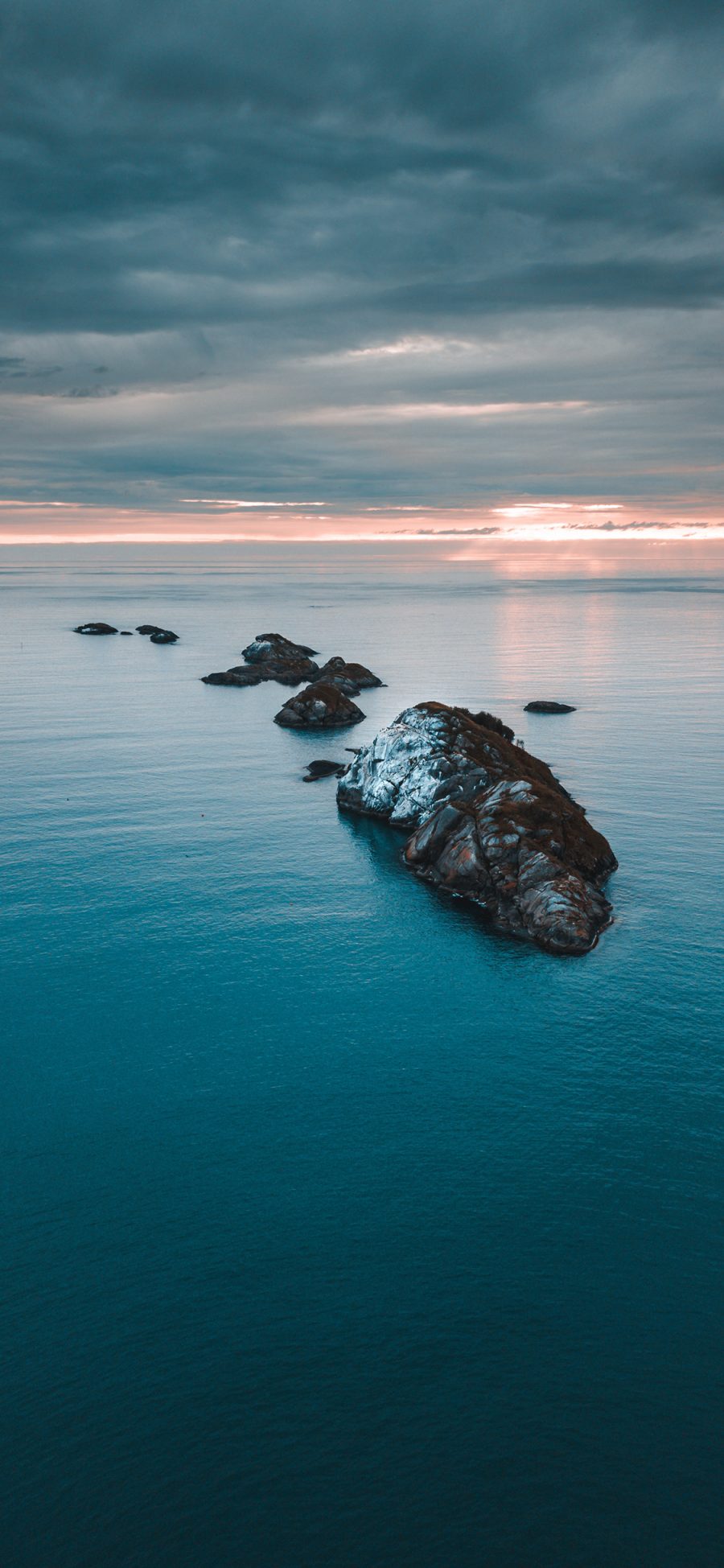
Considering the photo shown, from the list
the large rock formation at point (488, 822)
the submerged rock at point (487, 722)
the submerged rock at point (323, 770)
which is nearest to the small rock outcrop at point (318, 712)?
the submerged rock at point (323, 770)

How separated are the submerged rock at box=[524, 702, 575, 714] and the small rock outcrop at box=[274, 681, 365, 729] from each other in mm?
28677

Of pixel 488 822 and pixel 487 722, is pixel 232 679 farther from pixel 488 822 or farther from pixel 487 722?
pixel 488 822

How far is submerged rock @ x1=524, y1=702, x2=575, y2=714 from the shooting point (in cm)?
15400

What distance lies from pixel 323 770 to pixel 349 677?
68235 mm

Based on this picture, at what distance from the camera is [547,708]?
507 ft

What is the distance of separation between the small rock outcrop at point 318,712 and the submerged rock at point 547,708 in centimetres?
2868

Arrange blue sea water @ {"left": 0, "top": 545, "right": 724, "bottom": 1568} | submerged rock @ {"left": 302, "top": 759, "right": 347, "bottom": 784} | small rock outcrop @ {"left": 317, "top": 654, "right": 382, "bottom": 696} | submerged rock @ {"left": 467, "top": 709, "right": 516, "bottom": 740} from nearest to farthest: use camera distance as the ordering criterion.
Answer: blue sea water @ {"left": 0, "top": 545, "right": 724, "bottom": 1568}
submerged rock @ {"left": 467, "top": 709, "right": 516, "bottom": 740}
submerged rock @ {"left": 302, "top": 759, "right": 347, "bottom": 784}
small rock outcrop @ {"left": 317, "top": 654, "right": 382, "bottom": 696}

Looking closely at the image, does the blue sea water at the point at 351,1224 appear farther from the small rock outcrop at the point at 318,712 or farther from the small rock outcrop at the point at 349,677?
the small rock outcrop at the point at 349,677

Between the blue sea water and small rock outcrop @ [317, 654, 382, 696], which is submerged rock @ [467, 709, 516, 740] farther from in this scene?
small rock outcrop @ [317, 654, 382, 696]

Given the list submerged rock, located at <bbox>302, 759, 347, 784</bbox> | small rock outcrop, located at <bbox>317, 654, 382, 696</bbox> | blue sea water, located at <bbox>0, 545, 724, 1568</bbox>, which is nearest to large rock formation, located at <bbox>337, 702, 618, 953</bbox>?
blue sea water, located at <bbox>0, 545, 724, 1568</bbox>

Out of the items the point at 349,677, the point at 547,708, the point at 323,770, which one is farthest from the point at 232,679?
the point at 323,770

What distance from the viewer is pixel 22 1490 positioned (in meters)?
30.5

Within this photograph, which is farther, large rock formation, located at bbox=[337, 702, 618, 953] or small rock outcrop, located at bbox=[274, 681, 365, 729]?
small rock outcrop, located at bbox=[274, 681, 365, 729]

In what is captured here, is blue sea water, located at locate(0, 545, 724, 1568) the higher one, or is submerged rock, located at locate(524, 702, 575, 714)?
submerged rock, located at locate(524, 702, 575, 714)
